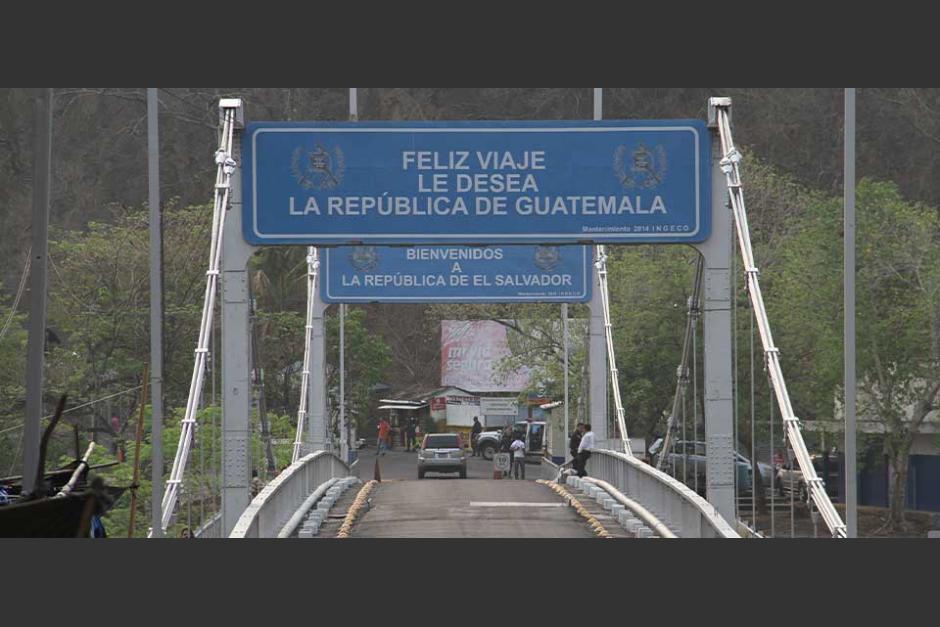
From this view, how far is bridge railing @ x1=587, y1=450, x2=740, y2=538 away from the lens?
18078 millimetres

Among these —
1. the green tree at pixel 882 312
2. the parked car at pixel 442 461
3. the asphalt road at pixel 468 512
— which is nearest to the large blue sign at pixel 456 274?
the asphalt road at pixel 468 512

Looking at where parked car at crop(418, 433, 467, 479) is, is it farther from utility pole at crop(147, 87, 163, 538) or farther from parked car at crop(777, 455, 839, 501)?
utility pole at crop(147, 87, 163, 538)

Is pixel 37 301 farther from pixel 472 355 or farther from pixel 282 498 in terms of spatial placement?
pixel 472 355

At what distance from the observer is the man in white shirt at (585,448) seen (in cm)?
3177

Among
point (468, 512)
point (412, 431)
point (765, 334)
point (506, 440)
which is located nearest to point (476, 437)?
point (506, 440)

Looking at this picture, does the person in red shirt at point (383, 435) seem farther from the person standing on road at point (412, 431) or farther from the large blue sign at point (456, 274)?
the large blue sign at point (456, 274)

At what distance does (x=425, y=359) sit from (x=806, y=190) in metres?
28.9

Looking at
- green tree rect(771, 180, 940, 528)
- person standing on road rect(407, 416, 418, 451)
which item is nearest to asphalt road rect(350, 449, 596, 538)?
green tree rect(771, 180, 940, 528)

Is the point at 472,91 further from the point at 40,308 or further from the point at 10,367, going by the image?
the point at 40,308

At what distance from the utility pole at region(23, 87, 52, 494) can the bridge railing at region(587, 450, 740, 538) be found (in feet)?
21.8

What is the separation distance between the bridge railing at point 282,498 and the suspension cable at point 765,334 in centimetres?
561

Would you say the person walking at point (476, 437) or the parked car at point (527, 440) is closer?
the parked car at point (527, 440)

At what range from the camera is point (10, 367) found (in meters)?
39.4

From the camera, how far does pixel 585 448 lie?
31.9 meters
